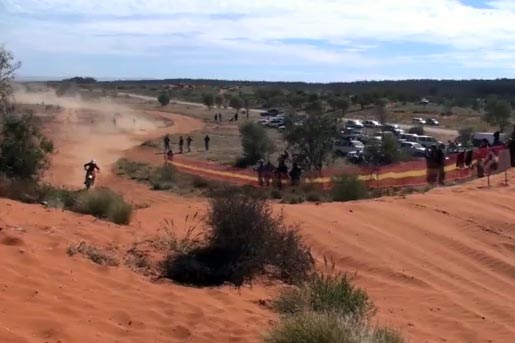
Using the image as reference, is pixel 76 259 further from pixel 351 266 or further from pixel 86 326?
pixel 351 266

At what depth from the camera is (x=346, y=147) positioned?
55.8 m

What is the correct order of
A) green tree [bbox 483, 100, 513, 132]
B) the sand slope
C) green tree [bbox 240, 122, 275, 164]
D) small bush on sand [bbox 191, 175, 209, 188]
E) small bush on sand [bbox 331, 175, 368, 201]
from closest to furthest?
the sand slope < small bush on sand [bbox 331, 175, 368, 201] < small bush on sand [bbox 191, 175, 209, 188] < green tree [bbox 240, 122, 275, 164] < green tree [bbox 483, 100, 513, 132]

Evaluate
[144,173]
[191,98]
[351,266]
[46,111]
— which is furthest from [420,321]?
[191,98]

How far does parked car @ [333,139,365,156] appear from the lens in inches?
2156

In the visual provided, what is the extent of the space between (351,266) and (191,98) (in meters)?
177

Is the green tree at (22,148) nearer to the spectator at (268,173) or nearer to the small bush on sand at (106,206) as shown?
the spectator at (268,173)

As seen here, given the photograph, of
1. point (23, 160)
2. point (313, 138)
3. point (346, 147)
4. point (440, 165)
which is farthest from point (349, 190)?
point (346, 147)

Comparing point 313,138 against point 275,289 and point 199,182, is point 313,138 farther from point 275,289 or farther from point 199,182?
point 275,289

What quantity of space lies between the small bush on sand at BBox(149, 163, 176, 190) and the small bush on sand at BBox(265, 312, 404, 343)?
29451 mm

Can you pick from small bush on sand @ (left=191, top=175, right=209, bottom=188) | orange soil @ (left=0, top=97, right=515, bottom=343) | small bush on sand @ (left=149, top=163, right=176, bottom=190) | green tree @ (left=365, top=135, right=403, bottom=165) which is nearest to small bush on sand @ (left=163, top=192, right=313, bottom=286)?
orange soil @ (left=0, top=97, right=515, bottom=343)

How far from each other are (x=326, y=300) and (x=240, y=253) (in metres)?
1.93

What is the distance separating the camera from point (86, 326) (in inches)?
285

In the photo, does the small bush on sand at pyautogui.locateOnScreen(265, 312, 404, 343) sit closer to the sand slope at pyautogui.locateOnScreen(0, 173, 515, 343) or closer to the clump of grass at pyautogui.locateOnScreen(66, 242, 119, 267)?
the sand slope at pyautogui.locateOnScreen(0, 173, 515, 343)

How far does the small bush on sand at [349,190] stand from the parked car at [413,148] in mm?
28488
